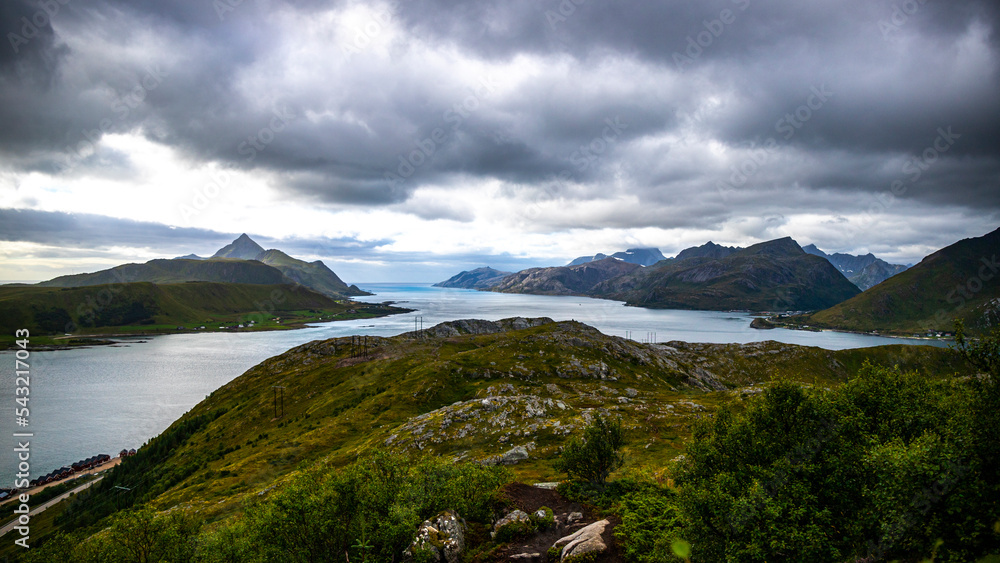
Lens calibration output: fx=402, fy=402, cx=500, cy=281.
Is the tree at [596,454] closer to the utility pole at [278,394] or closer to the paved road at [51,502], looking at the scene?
the utility pole at [278,394]

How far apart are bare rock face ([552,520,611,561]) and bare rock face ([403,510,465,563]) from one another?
22.8 ft

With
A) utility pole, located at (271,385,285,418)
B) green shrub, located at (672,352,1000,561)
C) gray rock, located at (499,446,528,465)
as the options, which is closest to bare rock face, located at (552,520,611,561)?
green shrub, located at (672,352,1000,561)

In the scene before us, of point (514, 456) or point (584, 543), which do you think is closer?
point (584, 543)

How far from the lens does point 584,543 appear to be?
2675 cm

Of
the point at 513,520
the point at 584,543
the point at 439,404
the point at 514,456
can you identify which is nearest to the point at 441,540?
the point at 513,520

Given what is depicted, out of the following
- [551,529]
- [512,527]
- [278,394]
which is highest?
[512,527]

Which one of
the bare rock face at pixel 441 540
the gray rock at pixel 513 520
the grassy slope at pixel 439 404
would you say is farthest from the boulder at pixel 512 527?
the grassy slope at pixel 439 404

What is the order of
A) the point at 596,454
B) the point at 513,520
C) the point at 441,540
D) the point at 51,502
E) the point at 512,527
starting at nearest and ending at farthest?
the point at 441,540 < the point at 512,527 < the point at 513,520 < the point at 596,454 < the point at 51,502

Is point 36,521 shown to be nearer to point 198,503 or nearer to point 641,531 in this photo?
point 198,503

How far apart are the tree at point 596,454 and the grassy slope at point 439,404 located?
15.3m

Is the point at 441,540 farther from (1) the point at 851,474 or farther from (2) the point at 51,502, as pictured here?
(2) the point at 51,502

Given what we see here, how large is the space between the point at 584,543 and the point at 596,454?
14381 millimetres

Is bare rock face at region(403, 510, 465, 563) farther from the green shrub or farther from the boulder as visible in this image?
the green shrub

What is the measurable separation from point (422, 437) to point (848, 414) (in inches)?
2655
